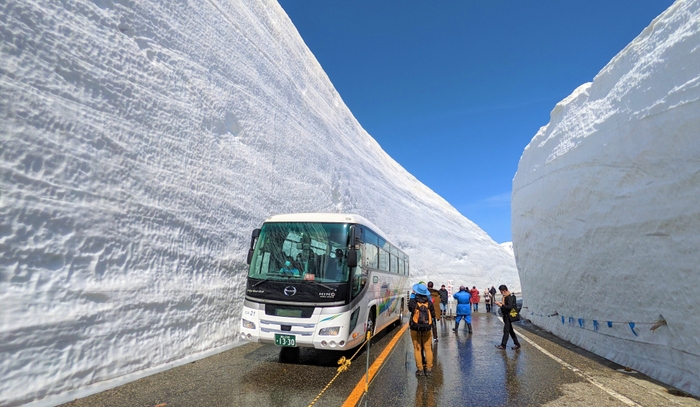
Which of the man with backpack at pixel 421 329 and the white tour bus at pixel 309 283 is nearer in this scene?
the man with backpack at pixel 421 329

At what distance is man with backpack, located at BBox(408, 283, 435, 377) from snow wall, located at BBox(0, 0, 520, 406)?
4315 mm

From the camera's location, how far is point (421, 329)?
596 cm

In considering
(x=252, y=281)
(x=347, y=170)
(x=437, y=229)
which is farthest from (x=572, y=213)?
(x=437, y=229)

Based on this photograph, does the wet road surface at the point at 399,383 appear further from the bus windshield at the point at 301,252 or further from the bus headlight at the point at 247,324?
the bus windshield at the point at 301,252

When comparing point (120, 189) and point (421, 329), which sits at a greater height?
point (120, 189)

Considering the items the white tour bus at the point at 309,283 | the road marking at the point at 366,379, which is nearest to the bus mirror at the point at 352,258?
the white tour bus at the point at 309,283

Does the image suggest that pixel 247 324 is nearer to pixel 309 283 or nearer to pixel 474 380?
pixel 309 283

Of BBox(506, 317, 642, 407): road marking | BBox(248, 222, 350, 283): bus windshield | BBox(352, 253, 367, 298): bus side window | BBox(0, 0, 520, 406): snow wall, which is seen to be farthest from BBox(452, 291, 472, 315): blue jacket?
BBox(0, 0, 520, 406): snow wall

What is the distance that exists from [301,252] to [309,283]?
66cm

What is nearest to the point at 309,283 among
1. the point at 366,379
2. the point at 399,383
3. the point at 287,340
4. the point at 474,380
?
the point at 287,340

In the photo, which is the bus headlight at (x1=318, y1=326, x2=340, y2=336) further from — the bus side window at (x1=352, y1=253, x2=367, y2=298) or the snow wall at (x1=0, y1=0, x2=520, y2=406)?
the snow wall at (x1=0, y1=0, x2=520, y2=406)

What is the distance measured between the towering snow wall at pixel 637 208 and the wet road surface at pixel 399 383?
0.80 m

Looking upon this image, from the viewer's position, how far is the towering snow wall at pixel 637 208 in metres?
5.39

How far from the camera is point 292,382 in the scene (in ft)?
17.5
